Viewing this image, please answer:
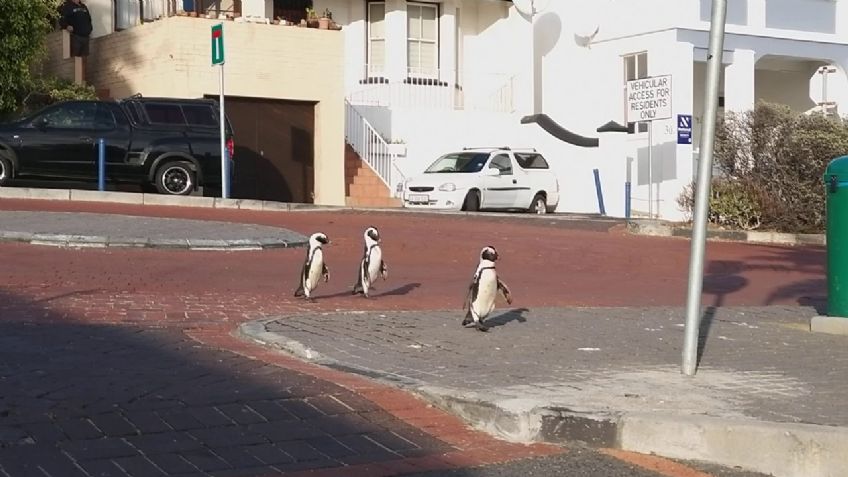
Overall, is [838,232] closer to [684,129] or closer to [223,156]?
[223,156]

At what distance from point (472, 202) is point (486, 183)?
55 cm

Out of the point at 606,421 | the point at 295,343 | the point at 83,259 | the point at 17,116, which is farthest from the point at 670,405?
the point at 17,116

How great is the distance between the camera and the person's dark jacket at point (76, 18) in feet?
93.1

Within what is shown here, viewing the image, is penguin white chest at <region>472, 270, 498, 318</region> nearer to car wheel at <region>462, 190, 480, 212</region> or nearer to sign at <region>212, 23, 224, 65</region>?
sign at <region>212, 23, 224, 65</region>

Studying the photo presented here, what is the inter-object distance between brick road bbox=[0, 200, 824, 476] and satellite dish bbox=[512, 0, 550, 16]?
12.7 meters

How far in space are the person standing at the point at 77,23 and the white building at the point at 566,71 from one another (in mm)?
1817

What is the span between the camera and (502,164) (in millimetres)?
28109

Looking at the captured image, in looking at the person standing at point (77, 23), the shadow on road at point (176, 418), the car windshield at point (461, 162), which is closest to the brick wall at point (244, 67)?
the person standing at point (77, 23)

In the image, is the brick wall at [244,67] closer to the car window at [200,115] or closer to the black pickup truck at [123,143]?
the car window at [200,115]

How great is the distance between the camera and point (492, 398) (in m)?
7.02

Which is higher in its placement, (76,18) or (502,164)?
(76,18)

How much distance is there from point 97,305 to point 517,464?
5.51 metres

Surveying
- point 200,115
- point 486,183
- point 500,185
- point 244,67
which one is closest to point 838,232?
point 200,115

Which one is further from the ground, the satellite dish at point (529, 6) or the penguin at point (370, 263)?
the satellite dish at point (529, 6)
